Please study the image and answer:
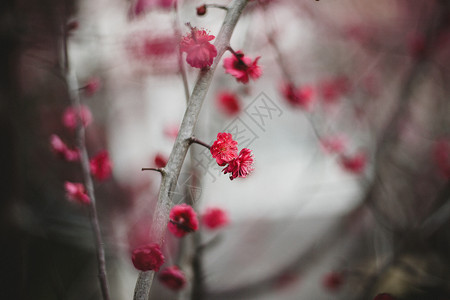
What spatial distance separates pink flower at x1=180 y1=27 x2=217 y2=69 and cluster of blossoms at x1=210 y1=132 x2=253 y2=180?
107mm

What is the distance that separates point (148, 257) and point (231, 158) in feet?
0.57

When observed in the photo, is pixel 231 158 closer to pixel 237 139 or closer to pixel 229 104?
pixel 237 139

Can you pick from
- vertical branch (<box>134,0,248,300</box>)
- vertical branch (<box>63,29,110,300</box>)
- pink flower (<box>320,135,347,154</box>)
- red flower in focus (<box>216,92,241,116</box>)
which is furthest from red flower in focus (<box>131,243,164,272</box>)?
pink flower (<box>320,135,347,154</box>)

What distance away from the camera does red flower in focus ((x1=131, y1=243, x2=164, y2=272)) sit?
1.31 feet

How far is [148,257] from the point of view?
402 mm

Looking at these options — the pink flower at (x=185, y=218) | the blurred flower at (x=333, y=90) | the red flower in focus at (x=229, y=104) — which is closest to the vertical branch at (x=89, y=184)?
the pink flower at (x=185, y=218)

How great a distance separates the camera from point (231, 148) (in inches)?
17.5

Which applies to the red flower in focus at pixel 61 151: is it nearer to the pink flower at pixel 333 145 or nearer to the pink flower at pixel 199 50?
the pink flower at pixel 199 50

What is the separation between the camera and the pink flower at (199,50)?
0.41 m

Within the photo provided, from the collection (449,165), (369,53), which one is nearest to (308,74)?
(369,53)

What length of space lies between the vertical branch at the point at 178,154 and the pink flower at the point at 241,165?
0.07 m

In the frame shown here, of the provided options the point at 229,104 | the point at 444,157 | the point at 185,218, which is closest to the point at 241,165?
the point at 185,218

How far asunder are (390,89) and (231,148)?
2234mm

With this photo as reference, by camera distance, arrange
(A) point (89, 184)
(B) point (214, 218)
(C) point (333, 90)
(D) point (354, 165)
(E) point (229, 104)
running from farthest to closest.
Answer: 1. (C) point (333, 90)
2. (D) point (354, 165)
3. (E) point (229, 104)
4. (B) point (214, 218)
5. (A) point (89, 184)
